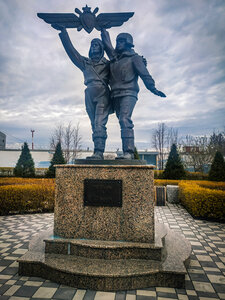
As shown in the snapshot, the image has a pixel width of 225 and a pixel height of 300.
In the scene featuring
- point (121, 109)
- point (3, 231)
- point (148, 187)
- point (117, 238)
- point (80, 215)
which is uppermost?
point (121, 109)

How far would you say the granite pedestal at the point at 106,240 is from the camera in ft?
8.65

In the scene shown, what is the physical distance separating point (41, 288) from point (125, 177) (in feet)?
6.01

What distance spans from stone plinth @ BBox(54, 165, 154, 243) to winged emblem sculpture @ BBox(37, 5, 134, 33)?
2682 millimetres

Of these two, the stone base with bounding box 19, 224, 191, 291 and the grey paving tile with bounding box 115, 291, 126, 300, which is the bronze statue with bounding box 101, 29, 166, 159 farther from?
the grey paving tile with bounding box 115, 291, 126, 300

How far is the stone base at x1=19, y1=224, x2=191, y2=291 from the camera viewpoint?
2584mm

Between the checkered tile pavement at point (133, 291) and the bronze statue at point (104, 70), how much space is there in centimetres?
205

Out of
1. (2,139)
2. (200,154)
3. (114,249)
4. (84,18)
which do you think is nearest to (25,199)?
(114,249)

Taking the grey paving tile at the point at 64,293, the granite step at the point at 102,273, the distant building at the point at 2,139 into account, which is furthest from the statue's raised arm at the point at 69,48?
the distant building at the point at 2,139

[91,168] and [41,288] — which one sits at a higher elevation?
[91,168]

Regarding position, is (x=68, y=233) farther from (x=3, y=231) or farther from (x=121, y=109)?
(x=3, y=231)

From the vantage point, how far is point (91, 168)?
3.29 meters

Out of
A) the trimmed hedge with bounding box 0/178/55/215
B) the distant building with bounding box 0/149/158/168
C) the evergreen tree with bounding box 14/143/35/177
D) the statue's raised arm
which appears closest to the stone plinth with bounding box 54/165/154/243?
the statue's raised arm

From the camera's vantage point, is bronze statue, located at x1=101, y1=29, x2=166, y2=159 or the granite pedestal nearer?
the granite pedestal

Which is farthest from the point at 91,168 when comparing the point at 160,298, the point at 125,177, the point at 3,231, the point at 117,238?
the point at 3,231
